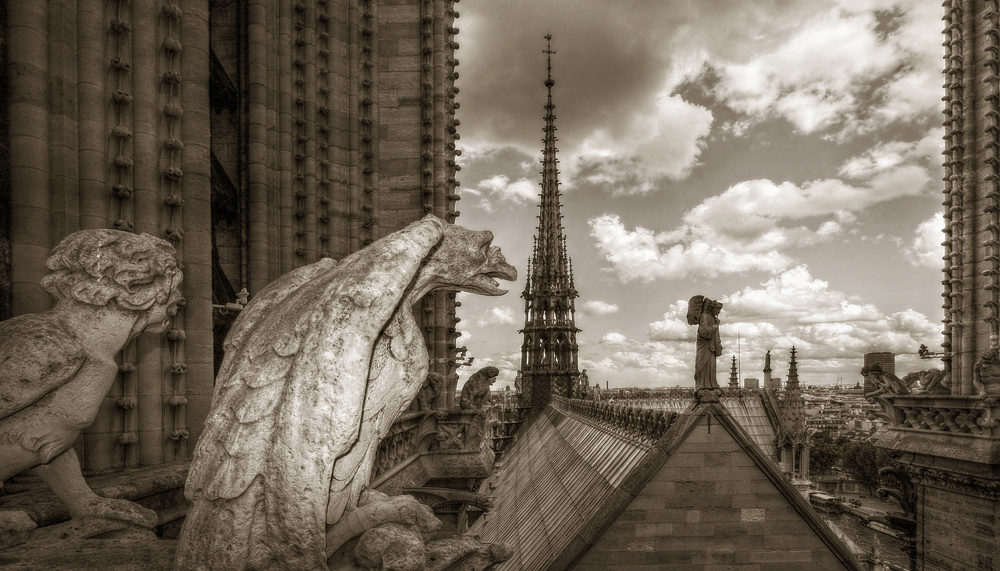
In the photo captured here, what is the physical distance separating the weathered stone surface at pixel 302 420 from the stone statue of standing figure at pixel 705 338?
7.11 m

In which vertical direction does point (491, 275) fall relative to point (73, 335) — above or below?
above

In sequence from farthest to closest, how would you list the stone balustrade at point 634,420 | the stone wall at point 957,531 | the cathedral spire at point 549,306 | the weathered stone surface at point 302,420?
the cathedral spire at point 549,306 < the stone wall at point 957,531 < the stone balustrade at point 634,420 < the weathered stone surface at point 302,420

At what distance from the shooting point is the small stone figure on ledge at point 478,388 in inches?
473

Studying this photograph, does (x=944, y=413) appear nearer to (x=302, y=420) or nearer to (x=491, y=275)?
(x=491, y=275)

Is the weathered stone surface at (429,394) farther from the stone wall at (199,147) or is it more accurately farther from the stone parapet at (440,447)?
the stone wall at (199,147)

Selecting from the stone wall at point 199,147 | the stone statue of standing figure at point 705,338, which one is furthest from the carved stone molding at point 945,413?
the stone wall at point 199,147

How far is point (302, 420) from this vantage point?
240 cm

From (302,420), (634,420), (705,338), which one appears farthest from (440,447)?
(302,420)

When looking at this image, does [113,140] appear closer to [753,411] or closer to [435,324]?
[435,324]

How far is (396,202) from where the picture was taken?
11586 millimetres

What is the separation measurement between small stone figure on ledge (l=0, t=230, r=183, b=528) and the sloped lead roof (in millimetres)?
5631

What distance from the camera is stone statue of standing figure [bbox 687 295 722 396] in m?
8.90

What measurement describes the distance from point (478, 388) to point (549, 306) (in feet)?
86.5

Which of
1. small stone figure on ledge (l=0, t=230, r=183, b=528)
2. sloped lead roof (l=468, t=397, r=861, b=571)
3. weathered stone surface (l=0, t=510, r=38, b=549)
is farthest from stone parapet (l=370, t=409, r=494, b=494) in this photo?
small stone figure on ledge (l=0, t=230, r=183, b=528)
